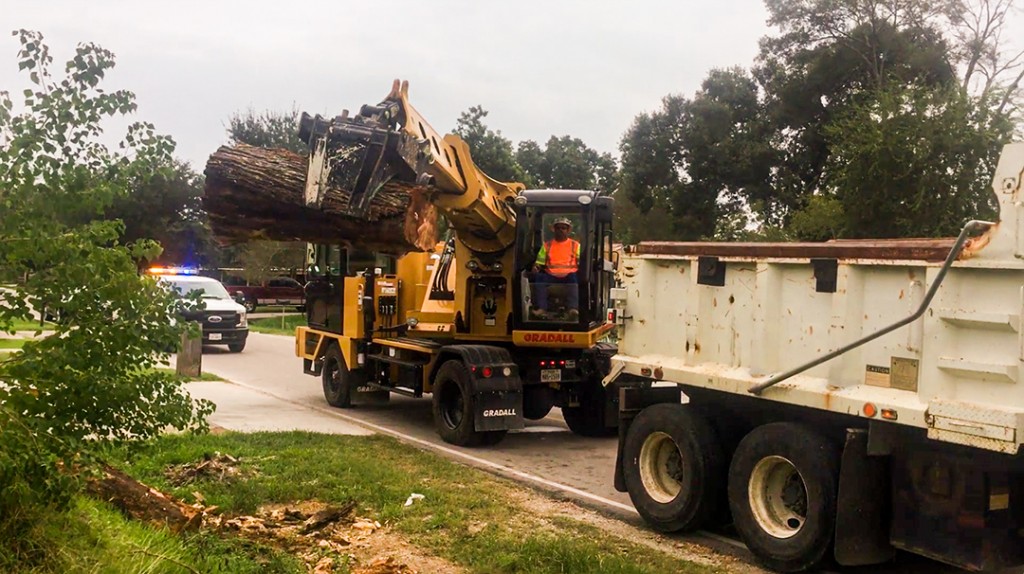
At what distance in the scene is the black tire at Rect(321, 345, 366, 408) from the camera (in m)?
13.4

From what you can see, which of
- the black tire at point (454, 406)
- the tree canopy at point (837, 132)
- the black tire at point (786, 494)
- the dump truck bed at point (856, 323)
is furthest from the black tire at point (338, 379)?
the tree canopy at point (837, 132)

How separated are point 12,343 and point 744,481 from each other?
15.0 feet

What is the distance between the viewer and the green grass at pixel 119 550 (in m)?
4.52

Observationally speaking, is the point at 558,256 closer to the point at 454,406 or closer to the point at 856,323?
the point at 454,406

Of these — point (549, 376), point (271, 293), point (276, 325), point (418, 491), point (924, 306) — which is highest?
point (924, 306)

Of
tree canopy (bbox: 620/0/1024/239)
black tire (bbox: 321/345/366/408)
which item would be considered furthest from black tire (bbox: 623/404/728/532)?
tree canopy (bbox: 620/0/1024/239)

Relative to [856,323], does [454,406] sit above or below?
below

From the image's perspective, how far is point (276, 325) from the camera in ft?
112

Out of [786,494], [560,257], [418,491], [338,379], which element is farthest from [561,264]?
[786,494]

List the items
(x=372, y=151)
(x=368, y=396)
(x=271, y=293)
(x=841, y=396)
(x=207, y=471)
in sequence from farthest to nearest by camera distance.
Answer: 1. (x=271, y=293)
2. (x=368, y=396)
3. (x=372, y=151)
4. (x=207, y=471)
5. (x=841, y=396)

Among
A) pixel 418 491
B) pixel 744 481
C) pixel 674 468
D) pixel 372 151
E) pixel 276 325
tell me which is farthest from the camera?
pixel 276 325

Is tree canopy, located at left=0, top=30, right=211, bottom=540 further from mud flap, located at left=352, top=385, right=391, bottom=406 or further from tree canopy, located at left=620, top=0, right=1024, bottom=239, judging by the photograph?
tree canopy, located at left=620, top=0, right=1024, bottom=239

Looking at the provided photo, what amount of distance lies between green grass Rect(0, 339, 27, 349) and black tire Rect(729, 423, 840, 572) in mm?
4485

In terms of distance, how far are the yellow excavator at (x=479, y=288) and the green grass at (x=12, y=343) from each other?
159 inches
